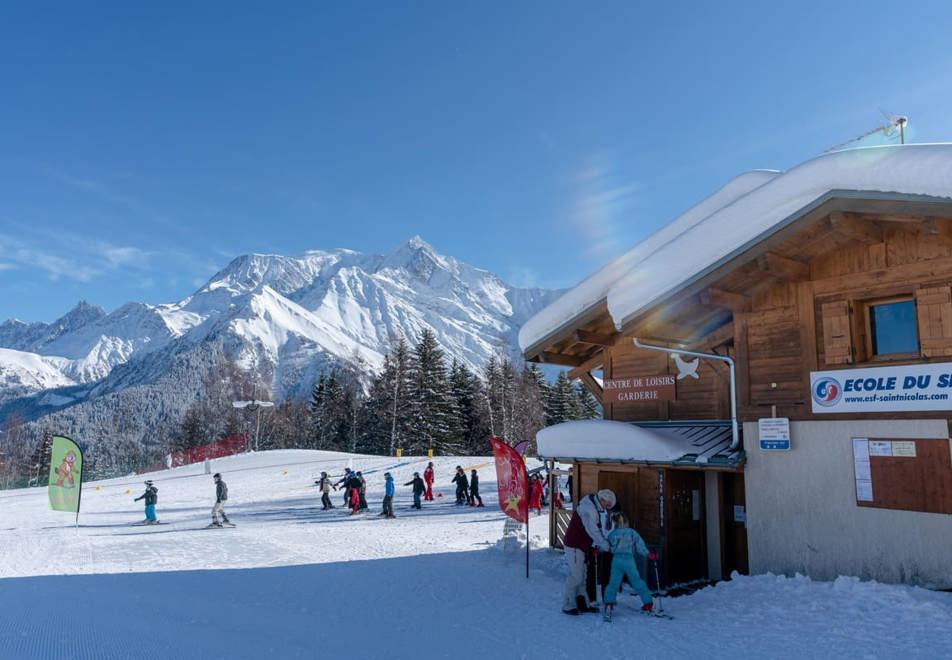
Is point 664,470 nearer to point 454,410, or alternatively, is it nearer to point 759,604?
point 759,604

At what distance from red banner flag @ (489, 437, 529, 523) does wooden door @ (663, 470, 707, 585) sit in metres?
2.55

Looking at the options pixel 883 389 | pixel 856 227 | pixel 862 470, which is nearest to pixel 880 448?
pixel 862 470

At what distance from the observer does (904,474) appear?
8.12 meters

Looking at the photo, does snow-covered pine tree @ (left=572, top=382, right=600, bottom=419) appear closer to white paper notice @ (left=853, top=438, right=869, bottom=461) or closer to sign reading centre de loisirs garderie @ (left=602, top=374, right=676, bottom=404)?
sign reading centre de loisirs garderie @ (left=602, top=374, right=676, bottom=404)

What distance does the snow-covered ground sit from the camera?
268 inches

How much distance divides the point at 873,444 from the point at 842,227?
287 cm

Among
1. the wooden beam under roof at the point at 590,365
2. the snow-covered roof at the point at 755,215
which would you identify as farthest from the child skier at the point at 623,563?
the wooden beam under roof at the point at 590,365

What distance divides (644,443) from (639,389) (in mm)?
3094

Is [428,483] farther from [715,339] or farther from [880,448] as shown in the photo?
[880,448]

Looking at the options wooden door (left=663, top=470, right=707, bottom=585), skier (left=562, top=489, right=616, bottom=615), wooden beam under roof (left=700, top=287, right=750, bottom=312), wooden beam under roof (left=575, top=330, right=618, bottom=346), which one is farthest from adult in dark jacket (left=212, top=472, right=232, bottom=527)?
wooden beam under roof (left=700, top=287, right=750, bottom=312)

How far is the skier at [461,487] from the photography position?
23594mm

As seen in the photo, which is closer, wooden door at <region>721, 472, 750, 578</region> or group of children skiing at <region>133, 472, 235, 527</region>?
wooden door at <region>721, 472, 750, 578</region>

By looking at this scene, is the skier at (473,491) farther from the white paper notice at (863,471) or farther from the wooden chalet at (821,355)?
the white paper notice at (863,471)

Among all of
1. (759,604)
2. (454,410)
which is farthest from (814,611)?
(454,410)
